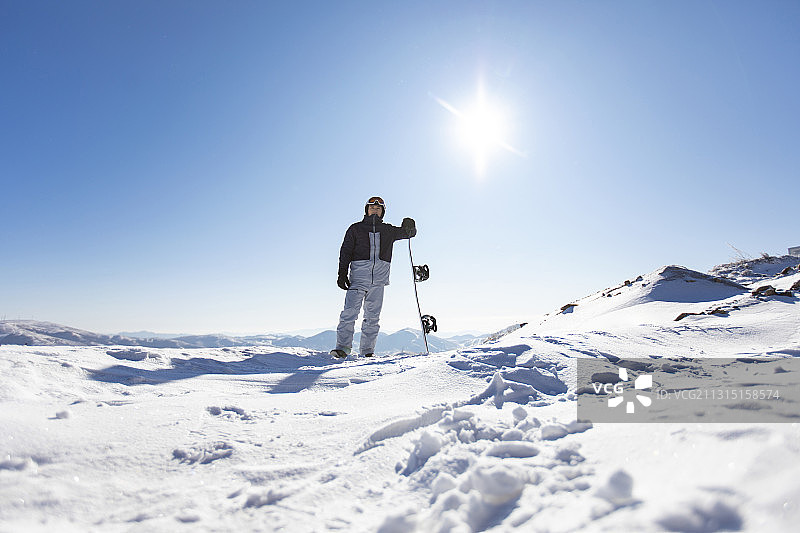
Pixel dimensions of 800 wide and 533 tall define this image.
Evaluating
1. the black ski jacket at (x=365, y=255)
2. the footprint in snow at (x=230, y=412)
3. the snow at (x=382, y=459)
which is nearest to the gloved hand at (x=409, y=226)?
the black ski jacket at (x=365, y=255)

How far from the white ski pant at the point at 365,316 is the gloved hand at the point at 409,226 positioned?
4.15 ft

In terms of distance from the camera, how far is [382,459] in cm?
159

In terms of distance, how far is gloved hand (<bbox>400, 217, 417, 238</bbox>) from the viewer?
7.22 m

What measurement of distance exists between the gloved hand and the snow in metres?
4.35

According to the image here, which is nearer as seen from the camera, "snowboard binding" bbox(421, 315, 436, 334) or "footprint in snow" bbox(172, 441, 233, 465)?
"footprint in snow" bbox(172, 441, 233, 465)

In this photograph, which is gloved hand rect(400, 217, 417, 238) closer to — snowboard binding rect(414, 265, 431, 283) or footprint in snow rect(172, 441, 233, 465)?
snowboard binding rect(414, 265, 431, 283)

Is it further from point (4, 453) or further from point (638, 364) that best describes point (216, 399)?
point (638, 364)

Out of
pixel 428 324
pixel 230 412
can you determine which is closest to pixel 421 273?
pixel 428 324

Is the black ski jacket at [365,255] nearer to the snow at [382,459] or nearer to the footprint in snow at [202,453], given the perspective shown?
the snow at [382,459]

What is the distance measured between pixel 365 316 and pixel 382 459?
5038 mm

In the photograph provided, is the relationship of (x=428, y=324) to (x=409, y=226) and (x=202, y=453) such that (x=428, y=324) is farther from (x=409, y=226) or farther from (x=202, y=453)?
(x=202, y=453)

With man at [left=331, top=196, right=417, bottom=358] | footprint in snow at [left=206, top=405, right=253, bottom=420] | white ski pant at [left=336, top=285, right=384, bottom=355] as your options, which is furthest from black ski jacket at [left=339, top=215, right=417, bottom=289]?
footprint in snow at [left=206, top=405, right=253, bottom=420]

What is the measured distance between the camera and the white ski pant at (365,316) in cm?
638

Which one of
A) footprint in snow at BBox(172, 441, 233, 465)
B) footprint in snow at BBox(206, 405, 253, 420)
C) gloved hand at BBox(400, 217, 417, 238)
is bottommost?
footprint in snow at BBox(172, 441, 233, 465)
